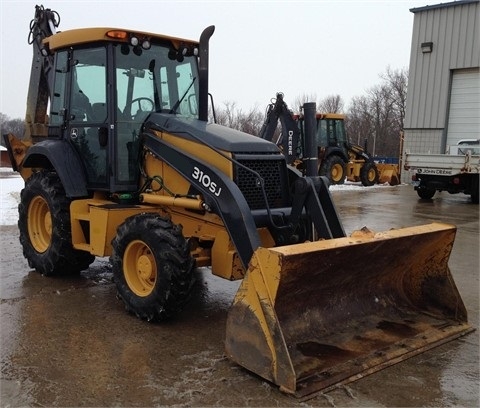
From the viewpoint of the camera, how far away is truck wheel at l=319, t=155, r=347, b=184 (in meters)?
20.4

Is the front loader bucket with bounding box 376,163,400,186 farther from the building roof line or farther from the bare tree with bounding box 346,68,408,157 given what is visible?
the bare tree with bounding box 346,68,408,157

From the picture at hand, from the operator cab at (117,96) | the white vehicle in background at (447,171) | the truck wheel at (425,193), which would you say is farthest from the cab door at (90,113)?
the truck wheel at (425,193)

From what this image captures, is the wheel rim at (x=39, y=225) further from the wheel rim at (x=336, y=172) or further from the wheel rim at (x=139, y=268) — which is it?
the wheel rim at (x=336, y=172)

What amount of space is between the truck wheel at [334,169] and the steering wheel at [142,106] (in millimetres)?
15252

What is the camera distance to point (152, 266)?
4.69 m

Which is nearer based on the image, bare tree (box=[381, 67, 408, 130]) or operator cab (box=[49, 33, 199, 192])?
operator cab (box=[49, 33, 199, 192])

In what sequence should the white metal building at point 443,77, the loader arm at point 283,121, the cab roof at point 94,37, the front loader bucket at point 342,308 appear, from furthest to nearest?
the white metal building at point 443,77 → the loader arm at point 283,121 → the cab roof at point 94,37 → the front loader bucket at point 342,308

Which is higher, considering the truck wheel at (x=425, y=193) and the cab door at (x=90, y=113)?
the cab door at (x=90, y=113)

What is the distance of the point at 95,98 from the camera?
223 inches

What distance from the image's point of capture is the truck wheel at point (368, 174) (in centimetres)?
2217

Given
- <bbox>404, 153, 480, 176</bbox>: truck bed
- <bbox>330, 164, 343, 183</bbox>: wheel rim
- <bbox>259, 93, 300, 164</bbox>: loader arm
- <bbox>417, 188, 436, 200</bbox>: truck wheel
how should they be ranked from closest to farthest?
<bbox>259, 93, 300, 164</bbox>: loader arm < <bbox>404, 153, 480, 176</bbox>: truck bed < <bbox>417, 188, 436, 200</bbox>: truck wheel < <bbox>330, 164, 343, 183</bbox>: wheel rim

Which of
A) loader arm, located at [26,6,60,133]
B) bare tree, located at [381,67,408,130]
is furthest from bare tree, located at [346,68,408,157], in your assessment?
loader arm, located at [26,6,60,133]

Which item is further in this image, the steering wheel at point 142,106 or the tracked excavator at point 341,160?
the tracked excavator at point 341,160

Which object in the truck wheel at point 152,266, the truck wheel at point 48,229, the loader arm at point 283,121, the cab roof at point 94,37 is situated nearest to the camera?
the truck wheel at point 152,266
